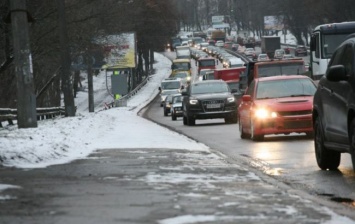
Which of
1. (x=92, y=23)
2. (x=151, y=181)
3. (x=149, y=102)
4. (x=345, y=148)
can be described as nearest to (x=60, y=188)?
(x=151, y=181)

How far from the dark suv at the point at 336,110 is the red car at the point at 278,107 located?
7.95 m

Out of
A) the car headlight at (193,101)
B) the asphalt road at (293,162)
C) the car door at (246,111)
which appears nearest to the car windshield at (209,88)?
the car headlight at (193,101)

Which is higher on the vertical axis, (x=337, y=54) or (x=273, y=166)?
(x=337, y=54)

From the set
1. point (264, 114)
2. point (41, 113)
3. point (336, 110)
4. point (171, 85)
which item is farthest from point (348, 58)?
point (171, 85)

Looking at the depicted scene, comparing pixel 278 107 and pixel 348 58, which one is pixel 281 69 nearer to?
pixel 278 107

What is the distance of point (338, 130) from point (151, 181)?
9.18ft

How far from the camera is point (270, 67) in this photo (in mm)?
40219

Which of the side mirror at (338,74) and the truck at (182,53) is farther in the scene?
the truck at (182,53)

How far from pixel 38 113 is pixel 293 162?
119ft

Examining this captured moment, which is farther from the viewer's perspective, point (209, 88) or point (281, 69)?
point (281, 69)

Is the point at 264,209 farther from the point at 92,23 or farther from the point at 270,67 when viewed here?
the point at 92,23

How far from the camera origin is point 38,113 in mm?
52156

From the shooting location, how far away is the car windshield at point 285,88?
2498 cm

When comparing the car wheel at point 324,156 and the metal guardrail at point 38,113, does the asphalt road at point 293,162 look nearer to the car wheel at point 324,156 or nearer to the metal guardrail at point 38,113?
the car wheel at point 324,156
